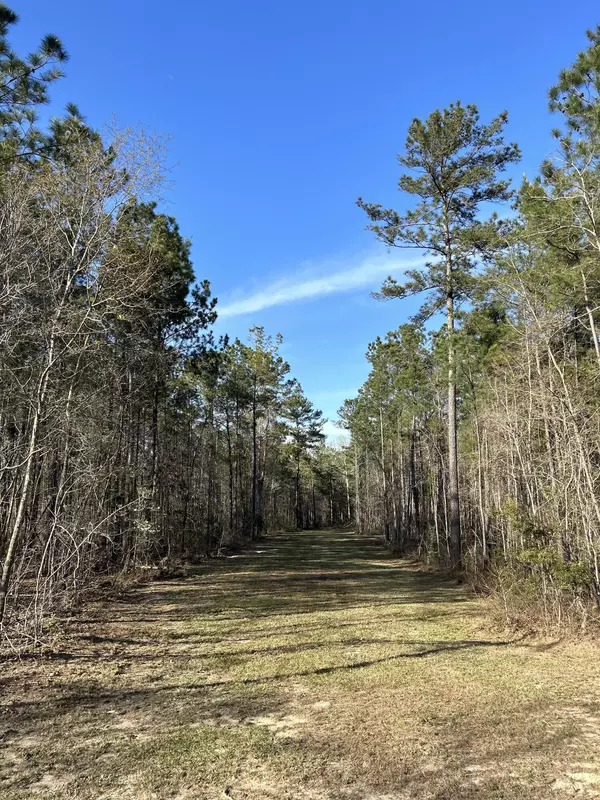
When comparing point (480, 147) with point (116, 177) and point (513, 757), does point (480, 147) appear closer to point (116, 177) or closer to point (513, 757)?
point (116, 177)

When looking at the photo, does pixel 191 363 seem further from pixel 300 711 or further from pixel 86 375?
pixel 300 711

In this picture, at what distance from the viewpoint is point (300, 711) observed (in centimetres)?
427

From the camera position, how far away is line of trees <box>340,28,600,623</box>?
6.82 meters

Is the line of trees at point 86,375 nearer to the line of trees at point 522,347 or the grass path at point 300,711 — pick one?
the grass path at point 300,711

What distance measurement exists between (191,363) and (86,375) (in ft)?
19.0

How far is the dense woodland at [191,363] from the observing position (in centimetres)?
586

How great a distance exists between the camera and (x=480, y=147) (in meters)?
13.0

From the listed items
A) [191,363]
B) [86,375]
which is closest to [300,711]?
[86,375]

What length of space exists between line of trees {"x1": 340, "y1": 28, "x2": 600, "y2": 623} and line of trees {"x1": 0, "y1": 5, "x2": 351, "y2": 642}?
220 inches

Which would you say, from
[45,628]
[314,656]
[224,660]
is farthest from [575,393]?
[45,628]

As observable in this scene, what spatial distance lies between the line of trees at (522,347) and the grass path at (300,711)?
1.40m

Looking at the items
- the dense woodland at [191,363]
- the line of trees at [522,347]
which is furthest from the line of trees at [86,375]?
the line of trees at [522,347]

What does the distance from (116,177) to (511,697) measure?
6529 mm

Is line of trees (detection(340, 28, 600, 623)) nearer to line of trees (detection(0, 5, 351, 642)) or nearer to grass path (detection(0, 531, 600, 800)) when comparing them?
grass path (detection(0, 531, 600, 800))
